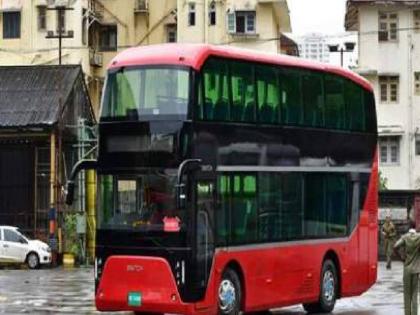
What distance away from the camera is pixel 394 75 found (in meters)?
56.1

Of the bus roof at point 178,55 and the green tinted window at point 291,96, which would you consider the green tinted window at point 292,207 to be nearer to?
the green tinted window at point 291,96

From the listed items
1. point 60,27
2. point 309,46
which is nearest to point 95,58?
point 60,27

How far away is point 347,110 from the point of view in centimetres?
2194

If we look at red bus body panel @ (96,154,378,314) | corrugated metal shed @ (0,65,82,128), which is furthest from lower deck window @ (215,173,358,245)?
corrugated metal shed @ (0,65,82,128)

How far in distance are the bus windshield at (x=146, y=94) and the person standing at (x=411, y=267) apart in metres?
4.19

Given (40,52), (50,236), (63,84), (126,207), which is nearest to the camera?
(126,207)

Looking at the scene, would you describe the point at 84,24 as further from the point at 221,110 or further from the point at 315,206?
the point at 221,110

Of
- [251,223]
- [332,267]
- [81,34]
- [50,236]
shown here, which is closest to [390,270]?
[50,236]

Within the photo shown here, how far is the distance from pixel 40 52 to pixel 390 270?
2952 centimetres

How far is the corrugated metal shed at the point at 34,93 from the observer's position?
45375 mm

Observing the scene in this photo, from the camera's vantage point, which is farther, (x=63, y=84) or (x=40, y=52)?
(x=40, y=52)

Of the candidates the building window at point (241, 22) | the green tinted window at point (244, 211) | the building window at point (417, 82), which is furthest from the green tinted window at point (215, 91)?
the building window at point (241, 22)

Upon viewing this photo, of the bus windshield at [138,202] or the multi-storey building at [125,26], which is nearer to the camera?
the bus windshield at [138,202]

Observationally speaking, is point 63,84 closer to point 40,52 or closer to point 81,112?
point 81,112
